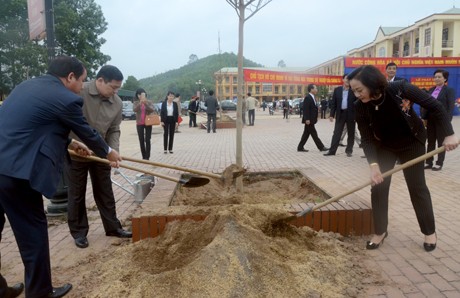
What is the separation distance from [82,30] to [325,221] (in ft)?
122

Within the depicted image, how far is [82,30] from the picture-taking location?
36.0m

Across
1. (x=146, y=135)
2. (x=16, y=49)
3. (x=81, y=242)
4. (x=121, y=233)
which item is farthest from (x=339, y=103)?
(x=16, y=49)

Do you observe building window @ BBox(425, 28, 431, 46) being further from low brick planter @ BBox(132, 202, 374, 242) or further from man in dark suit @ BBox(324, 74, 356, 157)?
low brick planter @ BBox(132, 202, 374, 242)

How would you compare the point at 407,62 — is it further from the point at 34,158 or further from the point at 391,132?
the point at 34,158

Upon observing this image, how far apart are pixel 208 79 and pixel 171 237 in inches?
3521

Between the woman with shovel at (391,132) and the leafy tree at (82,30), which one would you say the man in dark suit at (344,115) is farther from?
the leafy tree at (82,30)

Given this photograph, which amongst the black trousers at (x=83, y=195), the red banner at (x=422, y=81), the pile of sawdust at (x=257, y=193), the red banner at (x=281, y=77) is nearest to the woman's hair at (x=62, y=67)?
the black trousers at (x=83, y=195)

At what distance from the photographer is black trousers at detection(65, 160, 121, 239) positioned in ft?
12.5

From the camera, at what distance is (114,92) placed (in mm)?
3877

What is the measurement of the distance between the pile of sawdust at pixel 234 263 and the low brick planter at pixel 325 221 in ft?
0.38

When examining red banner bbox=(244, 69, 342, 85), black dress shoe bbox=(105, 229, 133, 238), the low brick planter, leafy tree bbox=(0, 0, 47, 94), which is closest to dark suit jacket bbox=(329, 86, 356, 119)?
the low brick planter

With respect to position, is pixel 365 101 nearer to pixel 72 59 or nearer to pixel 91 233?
pixel 72 59

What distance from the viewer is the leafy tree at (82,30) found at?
33.2 m

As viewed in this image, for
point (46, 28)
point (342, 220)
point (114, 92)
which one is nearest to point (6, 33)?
point (46, 28)
